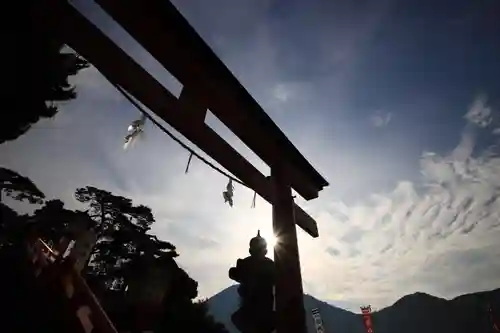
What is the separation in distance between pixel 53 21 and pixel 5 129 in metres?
12.1

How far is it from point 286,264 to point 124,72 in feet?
8.89

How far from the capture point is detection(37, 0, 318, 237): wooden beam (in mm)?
2330

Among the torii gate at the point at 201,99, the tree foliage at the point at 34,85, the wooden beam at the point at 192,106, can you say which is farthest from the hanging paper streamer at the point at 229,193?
the tree foliage at the point at 34,85

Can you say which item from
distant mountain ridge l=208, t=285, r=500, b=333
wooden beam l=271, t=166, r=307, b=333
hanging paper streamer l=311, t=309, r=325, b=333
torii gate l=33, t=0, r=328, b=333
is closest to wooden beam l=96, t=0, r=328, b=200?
torii gate l=33, t=0, r=328, b=333

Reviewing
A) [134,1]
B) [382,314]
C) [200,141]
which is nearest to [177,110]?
[200,141]

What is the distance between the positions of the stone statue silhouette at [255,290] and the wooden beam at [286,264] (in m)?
8.48

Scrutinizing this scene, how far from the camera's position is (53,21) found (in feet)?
7.54

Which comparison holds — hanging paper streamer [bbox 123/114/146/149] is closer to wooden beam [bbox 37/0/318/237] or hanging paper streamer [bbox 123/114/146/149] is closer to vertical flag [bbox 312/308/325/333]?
wooden beam [bbox 37/0/318/237]

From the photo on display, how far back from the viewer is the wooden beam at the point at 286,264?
3.41 meters

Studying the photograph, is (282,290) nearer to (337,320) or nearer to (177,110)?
(177,110)

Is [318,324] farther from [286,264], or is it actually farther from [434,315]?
[434,315]

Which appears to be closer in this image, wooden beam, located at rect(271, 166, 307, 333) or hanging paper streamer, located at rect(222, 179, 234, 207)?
wooden beam, located at rect(271, 166, 307, 333)

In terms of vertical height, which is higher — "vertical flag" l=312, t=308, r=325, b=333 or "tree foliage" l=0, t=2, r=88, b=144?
"tree foliage" l=0, t=2, r=88, b=144

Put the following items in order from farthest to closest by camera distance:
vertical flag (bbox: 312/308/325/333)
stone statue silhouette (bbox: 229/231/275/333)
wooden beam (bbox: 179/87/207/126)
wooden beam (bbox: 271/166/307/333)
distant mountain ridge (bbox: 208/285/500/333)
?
distant mountain ridge (bbox: 208/285/500/333) < vertical flag (bbox: 312/308/325/333) < stone statue silhouette (bbox: 229/231/275/333) < wooden beam (bbox: 271/166/307/333) < wooden beam (bbox: 179/87/207/126)
